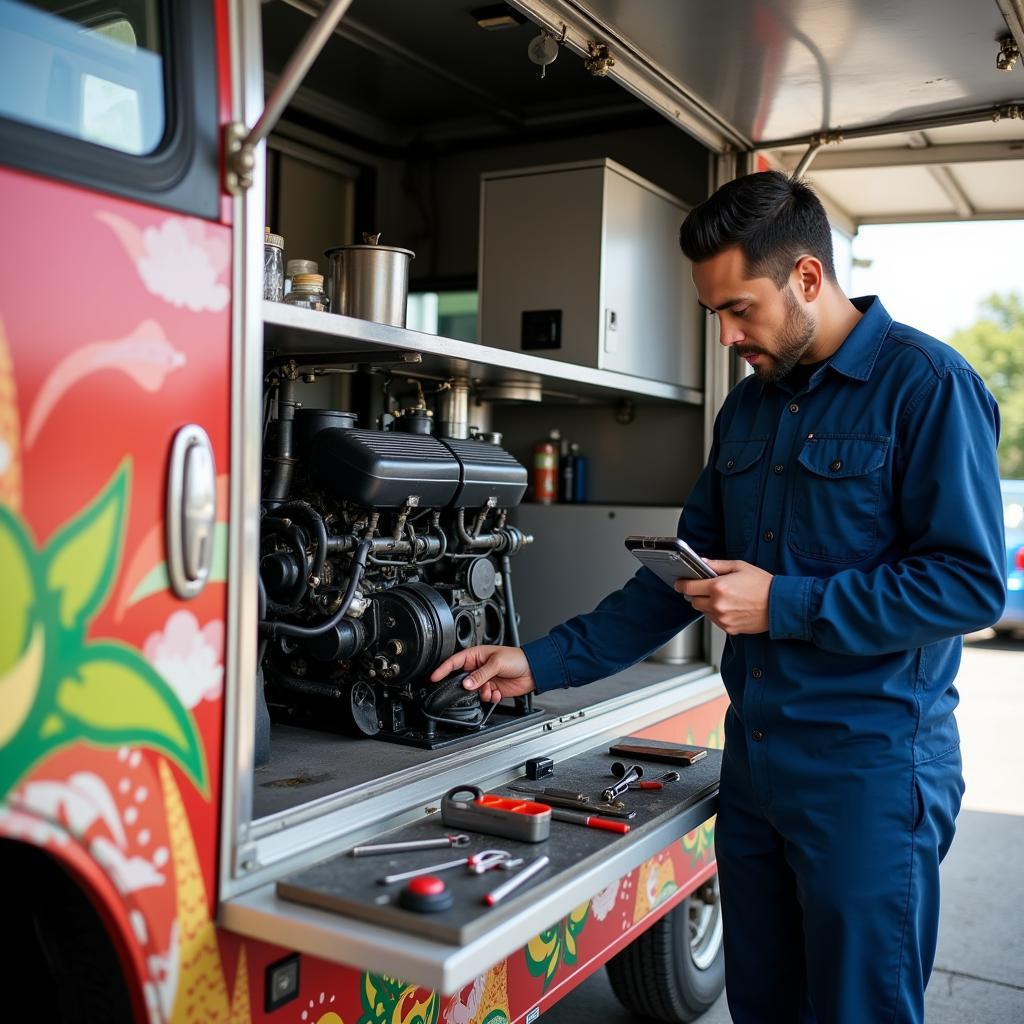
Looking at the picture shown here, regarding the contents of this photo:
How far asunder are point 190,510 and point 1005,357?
1098 inches

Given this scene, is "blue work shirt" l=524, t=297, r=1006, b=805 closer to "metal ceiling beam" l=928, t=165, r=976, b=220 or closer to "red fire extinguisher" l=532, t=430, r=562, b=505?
"red fire extinguisher" l=532, t=430, r=562, b=505

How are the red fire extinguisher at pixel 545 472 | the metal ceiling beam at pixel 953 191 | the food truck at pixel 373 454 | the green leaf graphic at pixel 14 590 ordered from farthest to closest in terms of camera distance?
the red fire extinguisher at pixel 545 472, the metal ceiling beam at pixel 953 191, the food truck at pixel 373 454, the green leaf graphic at pixel 14 590

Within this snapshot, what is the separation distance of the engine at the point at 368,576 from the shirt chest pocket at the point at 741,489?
63 cm

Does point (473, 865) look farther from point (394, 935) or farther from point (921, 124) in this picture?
point (921, 124)

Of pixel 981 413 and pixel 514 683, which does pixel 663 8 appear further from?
pixel 514 683

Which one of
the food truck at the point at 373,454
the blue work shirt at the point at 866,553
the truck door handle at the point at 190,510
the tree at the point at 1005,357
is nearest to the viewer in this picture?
the food truck at the point at 373,454

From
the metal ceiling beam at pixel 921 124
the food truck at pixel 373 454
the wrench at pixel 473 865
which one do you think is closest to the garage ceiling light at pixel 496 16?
the food truck at pixel 373 454

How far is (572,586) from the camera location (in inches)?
144

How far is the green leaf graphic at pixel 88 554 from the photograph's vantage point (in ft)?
4.29

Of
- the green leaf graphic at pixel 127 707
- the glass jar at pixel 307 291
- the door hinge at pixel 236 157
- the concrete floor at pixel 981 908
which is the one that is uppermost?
the door hinge at pixel 236 157

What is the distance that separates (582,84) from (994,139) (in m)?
1.32

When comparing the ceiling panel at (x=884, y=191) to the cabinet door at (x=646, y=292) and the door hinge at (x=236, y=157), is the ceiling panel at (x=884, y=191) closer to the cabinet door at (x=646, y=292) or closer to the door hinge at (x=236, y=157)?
the cabinet door at (x=646, y=292)

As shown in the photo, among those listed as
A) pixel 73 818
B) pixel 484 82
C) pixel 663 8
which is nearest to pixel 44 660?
pixel 73 818

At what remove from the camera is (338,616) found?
87.8 inches
